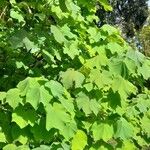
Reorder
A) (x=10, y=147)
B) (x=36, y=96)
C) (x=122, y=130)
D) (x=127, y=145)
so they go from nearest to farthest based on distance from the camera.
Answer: (x=36, y=96) → (x=10, y=147) → (x=122, y=130) → (x=127, y=145)

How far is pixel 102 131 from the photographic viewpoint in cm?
302

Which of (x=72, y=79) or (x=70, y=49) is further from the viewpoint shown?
(x=70, y=49)

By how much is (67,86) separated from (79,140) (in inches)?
15.4

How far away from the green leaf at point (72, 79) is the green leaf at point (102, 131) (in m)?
0.34

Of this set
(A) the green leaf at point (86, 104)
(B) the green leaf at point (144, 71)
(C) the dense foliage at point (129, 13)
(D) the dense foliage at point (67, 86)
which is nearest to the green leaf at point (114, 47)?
(D) the dense foliage at point (67, 86)

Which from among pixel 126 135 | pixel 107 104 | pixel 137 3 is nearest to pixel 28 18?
pixel 107 104

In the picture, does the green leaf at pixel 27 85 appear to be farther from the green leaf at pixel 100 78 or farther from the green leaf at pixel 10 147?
the green leaf at pixel 100 78

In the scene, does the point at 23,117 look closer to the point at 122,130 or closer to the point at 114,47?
the point at 122,130

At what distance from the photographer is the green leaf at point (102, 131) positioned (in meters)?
3.01

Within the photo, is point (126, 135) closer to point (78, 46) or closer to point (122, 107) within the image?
point (122, 107)

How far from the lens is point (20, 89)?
106 inches

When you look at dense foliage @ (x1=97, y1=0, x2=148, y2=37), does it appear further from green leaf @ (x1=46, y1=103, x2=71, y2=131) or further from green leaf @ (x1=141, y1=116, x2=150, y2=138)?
green leaf @ (x1=46, y1=103, x2=71, y2=131)

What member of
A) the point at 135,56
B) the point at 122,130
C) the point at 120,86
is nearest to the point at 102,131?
the point at 122,130

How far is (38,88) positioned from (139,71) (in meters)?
0.85
